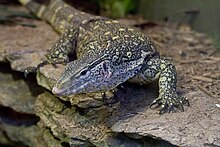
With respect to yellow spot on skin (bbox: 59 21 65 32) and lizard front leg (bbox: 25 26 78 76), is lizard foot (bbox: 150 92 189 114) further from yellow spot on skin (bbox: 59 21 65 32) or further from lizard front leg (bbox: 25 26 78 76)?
yellow spot on skin (bbox: 59 21 65 32)

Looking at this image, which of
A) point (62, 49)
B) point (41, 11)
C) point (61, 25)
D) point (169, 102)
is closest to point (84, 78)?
point (169, 102)

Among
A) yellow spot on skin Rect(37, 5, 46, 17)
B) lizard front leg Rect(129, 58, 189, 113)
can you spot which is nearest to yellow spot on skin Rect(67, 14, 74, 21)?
yellow spot on skin Rect(37, 5, 46, 17)

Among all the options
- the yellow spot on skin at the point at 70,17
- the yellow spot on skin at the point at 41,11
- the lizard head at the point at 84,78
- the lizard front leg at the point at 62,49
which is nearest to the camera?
the lizard head at the point at 84,78

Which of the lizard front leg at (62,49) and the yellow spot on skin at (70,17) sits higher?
the yellow spot on skin at (70,17)

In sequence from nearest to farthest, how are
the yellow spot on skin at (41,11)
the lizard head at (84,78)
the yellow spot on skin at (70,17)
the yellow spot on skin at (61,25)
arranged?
the lizard head at (84,78) → the yellow spot on skin at (70,17) → the yellow spot on skin at (61,25) → the yellow spot on skin at (41,11)

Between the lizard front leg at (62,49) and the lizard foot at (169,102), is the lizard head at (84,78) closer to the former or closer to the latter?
the lizard foot at (169,102)

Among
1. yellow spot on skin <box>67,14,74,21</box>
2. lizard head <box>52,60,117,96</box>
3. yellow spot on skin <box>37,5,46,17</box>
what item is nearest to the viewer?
lizard head <box>52,60,117,96</box>

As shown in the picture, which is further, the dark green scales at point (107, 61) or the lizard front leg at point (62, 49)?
the lizard front leg at point (62, 49)

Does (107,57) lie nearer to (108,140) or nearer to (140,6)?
(108,140)

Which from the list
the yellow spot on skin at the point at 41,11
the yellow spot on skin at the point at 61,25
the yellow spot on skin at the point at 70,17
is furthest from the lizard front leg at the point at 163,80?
the yellow spot on skin at the point at 41,11
